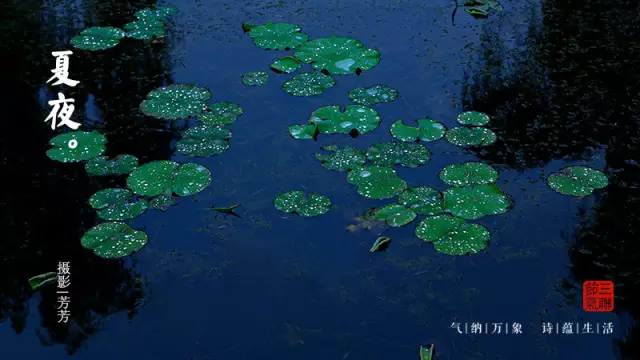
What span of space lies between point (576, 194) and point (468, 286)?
101cm

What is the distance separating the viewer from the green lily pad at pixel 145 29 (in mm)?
5734

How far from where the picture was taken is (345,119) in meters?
4.77

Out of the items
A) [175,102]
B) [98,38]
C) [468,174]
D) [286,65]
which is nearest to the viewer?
[468,174]

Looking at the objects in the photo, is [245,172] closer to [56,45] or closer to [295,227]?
[295,227]

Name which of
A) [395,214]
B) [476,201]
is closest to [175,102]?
[395,214]

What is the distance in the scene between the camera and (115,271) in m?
3.78

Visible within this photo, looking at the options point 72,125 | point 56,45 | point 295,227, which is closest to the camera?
point 295,227

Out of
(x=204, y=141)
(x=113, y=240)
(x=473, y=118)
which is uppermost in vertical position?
(x=473, y=118)

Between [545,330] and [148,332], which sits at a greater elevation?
[545,330]

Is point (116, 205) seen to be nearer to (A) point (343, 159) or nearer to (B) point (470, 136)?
(A) point (343, 159)

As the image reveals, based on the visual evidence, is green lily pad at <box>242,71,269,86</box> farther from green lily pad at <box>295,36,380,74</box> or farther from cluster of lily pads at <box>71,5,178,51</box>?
cluster of lily pads at <box>71,5,178,51</box>

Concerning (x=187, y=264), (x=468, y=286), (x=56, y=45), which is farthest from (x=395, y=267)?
(x=56, y=45)

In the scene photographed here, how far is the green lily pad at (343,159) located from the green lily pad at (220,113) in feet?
2.31

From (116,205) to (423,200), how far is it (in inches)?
69.1
